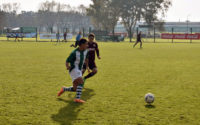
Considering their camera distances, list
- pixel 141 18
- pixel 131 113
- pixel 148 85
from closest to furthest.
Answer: pixel 131 113 → pixel 148 85 → pixel 141 18

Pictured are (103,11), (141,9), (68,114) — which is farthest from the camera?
(103,11)

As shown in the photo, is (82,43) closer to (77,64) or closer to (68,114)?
(77,64)

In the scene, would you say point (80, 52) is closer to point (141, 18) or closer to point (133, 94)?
point (133, 94)

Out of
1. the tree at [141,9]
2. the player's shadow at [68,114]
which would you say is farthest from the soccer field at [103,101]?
the tree at [141,9]

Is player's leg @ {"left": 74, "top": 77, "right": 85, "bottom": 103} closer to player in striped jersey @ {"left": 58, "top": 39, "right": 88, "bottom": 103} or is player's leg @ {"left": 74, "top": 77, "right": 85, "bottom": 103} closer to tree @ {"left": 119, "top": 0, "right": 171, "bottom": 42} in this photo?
player in striped jersey @ {"left": 58, "top": 39, "right": 88, "bottom": 103}

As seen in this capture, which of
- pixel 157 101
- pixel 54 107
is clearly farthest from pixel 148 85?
pixel 54 107

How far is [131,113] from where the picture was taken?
546 centimetres

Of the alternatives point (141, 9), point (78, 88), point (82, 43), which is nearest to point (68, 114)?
point (78, 88)

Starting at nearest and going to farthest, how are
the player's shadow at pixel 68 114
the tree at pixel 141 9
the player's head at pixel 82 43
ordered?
A: 1. the player's shadow at pixel 68 114
2. the player's head at pixel 82 43
3. the tree at pixel 141 9

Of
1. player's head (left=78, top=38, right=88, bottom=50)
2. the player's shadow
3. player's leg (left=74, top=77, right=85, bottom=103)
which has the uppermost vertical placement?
player's head (left=78, top=38, right=88, bottom=50)

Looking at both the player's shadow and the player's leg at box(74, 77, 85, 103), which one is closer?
the player's shadow

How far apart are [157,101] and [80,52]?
2154mm

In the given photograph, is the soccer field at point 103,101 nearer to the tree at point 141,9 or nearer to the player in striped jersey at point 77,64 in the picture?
the player in striped jersey at point 77,64

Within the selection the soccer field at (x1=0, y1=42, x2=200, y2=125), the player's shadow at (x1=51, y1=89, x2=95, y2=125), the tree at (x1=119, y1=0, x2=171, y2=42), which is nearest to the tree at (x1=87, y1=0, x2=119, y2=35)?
the tree at (x1=119, y1=0, x2=171, y2=42)
